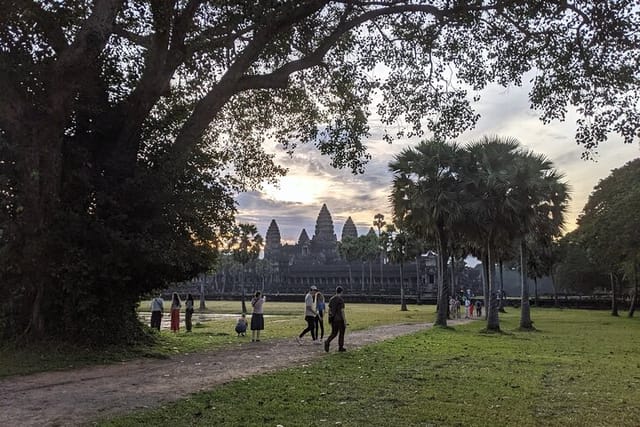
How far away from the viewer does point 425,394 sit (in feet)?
26.2

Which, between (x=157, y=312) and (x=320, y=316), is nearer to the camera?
(x=320, y=316)

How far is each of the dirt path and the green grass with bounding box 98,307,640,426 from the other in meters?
0.60

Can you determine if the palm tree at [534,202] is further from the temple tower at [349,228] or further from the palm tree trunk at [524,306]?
the temple tower at [349,228]

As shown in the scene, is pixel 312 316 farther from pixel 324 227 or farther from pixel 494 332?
pixel 324 227

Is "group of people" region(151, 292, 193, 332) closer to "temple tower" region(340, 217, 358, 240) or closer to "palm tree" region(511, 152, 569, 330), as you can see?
"palm tree" region(511, 152, 569, 330)

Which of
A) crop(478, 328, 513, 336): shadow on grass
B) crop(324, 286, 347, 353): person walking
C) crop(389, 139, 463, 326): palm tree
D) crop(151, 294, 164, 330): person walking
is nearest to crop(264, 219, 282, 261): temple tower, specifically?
crop(389, 139, 463, 326): palm tree

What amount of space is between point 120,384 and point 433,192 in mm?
18728

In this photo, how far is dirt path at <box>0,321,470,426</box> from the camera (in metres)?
6.82

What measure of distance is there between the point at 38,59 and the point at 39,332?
607 centimetres

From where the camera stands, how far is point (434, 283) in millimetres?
87000

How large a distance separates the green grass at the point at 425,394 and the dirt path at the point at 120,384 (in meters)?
0.60

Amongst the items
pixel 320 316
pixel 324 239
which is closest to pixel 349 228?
pixel 324 239

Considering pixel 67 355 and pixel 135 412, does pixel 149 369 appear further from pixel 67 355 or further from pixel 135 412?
pixel 135 412

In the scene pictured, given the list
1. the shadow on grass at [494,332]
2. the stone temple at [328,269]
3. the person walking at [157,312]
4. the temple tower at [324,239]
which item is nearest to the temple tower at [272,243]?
the stone temple at [328,269]
